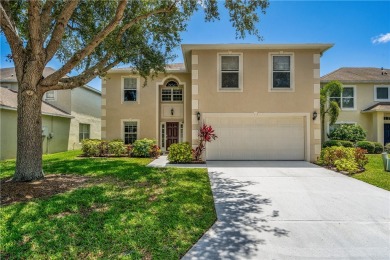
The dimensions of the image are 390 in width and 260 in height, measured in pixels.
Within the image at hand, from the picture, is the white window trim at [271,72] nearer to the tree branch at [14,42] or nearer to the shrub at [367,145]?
the shrub at [367,145]

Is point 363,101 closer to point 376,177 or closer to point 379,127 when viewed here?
point 379,127

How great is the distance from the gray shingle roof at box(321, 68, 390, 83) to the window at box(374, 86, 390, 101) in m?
0.57

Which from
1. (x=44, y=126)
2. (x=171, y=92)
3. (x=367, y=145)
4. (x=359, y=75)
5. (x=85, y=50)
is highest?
(x=359, y=75)

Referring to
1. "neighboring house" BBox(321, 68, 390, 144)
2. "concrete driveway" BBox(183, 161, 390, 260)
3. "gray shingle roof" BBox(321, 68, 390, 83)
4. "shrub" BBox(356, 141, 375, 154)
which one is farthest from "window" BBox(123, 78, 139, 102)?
"shrub" BBox(356, 141, 375, 154)

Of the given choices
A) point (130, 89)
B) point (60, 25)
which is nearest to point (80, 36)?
point (60, 25)

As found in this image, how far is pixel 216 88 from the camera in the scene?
1155cm

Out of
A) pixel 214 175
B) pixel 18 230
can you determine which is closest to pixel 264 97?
pixel 214 175

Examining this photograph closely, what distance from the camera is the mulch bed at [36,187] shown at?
5270 millimetres

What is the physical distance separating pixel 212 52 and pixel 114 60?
4.81 meters

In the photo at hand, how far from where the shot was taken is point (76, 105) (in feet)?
60.3

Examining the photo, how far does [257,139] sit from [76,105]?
14625 mm

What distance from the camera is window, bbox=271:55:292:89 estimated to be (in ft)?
38.1

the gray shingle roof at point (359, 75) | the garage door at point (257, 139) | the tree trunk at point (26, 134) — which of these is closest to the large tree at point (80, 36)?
the tree trunk at point (26, 134)

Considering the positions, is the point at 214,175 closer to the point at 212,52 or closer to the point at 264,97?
the point at 264,97
